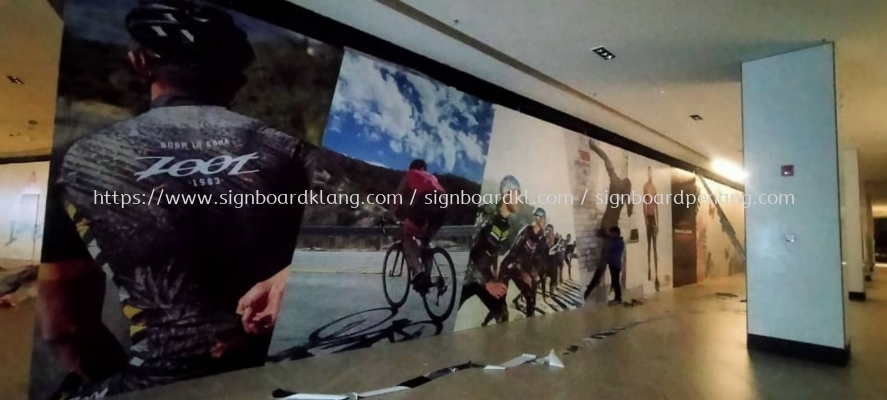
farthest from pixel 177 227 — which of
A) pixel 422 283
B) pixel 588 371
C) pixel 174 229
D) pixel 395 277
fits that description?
pixel 588 371

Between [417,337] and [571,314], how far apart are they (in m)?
2.89

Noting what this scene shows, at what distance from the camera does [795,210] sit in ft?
14.0

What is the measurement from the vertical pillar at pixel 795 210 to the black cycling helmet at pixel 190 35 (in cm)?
519

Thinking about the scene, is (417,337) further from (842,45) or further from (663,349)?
(842,45)

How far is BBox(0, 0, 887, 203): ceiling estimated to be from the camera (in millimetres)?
3611

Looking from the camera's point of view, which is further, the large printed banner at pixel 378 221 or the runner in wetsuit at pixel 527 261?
the runner in wetsuit at pixel 527 261

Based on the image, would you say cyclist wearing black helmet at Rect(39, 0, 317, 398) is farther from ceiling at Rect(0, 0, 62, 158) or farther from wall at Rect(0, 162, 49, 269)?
wall at Rect(0, 162, 49, 269)

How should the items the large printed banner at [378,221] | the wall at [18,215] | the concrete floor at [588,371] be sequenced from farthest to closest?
the wall at [18,215], the large printed banner at [378,221], the concrete floor at [588,371]

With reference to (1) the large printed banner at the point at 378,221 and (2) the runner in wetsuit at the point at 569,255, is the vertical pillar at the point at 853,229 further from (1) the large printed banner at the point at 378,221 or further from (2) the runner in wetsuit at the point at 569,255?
(1) the large printed banner at the point at 378,221

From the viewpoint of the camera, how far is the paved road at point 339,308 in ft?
12.7

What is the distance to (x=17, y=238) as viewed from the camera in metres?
7.27

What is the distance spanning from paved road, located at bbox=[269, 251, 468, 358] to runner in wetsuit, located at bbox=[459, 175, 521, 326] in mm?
943

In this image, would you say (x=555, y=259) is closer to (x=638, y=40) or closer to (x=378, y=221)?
(x=378, y=221)

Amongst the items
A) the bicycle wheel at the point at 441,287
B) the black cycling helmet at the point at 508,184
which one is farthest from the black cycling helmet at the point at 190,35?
the black cycling helmet at the point at 508,184
